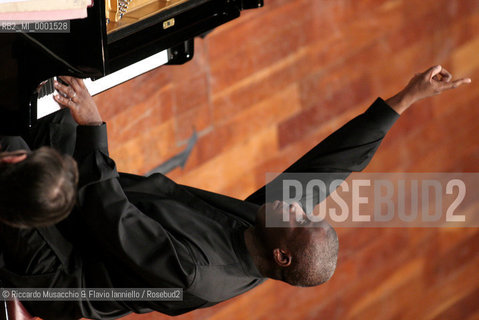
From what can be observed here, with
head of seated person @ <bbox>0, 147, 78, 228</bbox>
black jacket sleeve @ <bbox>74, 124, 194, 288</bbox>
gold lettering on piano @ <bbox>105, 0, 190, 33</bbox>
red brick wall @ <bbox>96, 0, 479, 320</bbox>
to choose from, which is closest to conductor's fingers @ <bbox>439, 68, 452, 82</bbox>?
gold lettering on piano @ <bbox>105, 0, 190, 33</bbox>

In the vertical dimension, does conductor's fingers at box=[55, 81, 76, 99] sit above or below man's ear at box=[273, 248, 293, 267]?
above

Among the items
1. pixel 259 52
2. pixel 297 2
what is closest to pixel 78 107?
pixel 259 52

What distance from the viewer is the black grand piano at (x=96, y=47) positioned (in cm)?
193

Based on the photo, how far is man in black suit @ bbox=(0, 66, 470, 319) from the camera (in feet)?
6.34

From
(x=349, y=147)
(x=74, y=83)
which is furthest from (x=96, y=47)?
(x=349, y=147)

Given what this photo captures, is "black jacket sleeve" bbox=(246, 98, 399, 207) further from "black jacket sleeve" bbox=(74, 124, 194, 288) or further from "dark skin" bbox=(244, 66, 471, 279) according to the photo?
"black jacket sleeve" bbox=(74, 124, 194, 288)

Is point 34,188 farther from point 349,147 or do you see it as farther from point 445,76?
point 445,76

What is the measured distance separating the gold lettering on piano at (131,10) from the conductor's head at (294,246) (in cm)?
66

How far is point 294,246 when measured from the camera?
6.56 feet

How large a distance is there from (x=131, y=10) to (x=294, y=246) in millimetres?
841

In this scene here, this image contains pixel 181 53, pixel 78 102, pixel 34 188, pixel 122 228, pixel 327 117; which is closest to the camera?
pixel 34 188

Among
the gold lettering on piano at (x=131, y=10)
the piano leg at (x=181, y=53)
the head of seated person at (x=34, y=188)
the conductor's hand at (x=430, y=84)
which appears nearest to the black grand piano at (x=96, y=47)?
the gold lettering on piano at (x=131, y=10)

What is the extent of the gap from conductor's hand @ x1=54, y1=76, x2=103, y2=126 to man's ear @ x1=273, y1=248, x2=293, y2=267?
1.89 ft

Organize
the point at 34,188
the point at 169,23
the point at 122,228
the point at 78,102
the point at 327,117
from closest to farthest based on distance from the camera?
1. the point at 34,188
2. the point at 122,228
3. the point at 78,102
4. the point at 169,23
5. the point at 327,117
